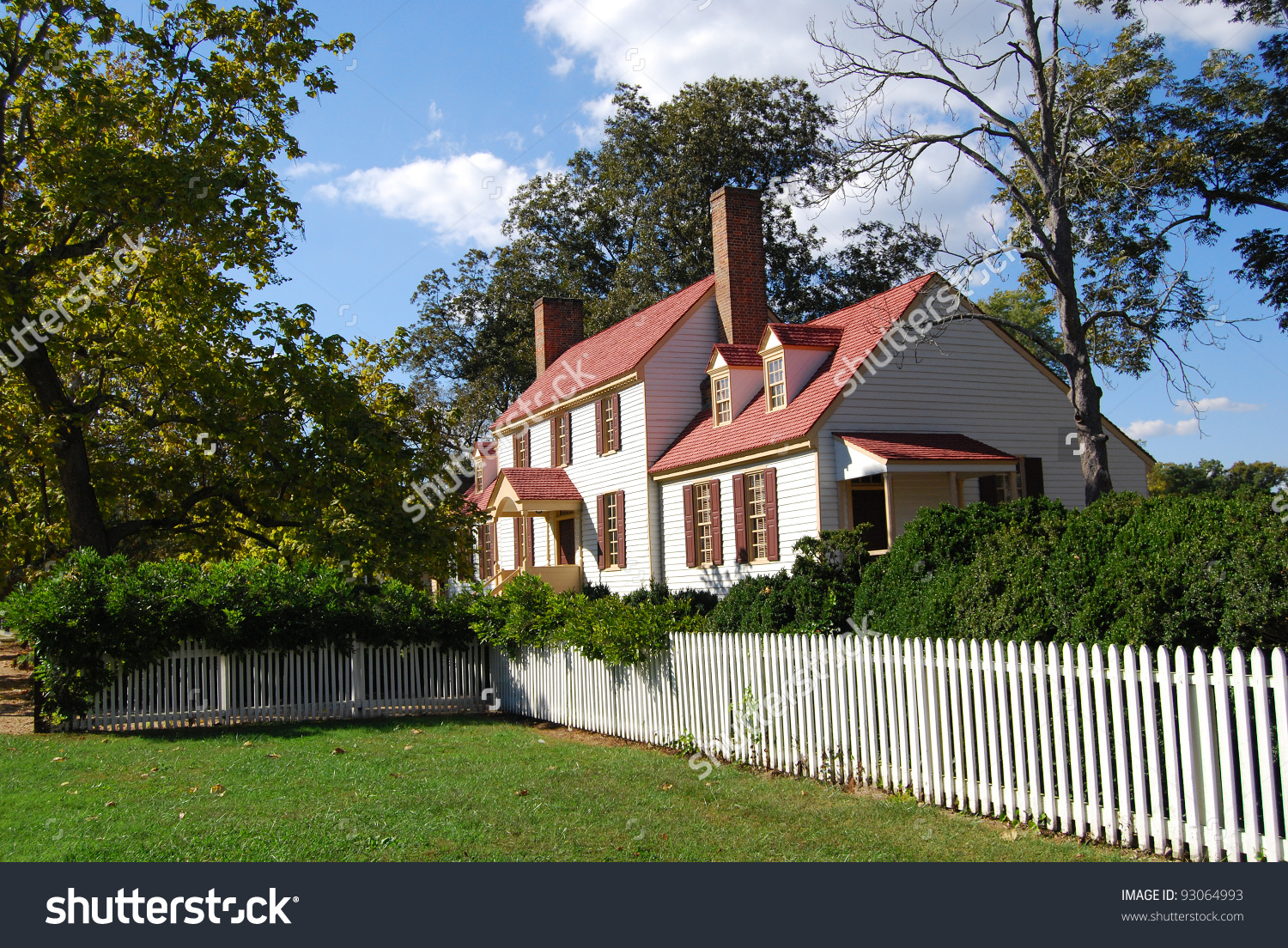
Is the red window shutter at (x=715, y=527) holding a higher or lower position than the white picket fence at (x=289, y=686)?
higher

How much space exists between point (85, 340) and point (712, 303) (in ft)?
48.9

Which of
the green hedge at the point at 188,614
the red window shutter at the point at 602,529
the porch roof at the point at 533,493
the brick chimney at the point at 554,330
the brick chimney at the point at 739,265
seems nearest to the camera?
the green hedge at the point at 188,614

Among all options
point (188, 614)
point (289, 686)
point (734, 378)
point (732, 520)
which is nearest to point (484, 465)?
point (734, 378)

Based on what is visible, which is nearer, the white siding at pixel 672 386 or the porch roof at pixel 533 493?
the white siding at pixel 672 386

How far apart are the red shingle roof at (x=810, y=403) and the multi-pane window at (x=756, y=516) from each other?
2.48 ft

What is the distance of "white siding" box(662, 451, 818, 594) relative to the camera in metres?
19.8

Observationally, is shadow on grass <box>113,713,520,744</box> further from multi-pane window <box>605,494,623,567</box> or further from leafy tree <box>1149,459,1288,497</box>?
leafy tree <box>1149,459,1288,497</box>

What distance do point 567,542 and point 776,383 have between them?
1069 cm

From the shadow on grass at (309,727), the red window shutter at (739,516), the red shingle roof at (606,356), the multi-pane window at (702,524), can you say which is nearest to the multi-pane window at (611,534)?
the red shingle roof at (606,356)

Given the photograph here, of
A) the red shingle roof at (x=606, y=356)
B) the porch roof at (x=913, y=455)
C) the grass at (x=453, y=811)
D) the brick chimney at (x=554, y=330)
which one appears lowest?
the grass at (x=453, y=811)

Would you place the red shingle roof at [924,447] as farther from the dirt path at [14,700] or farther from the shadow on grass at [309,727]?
the dirt path at [14,700]

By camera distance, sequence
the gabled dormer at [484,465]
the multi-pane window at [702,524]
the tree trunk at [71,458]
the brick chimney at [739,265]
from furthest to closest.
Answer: the gabled dormer at [484,465], the brick chimney at [739,265], the multi-pane window at [702,524], the tree trunk at [71,458]

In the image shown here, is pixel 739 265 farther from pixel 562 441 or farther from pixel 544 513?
pixel 544 513
